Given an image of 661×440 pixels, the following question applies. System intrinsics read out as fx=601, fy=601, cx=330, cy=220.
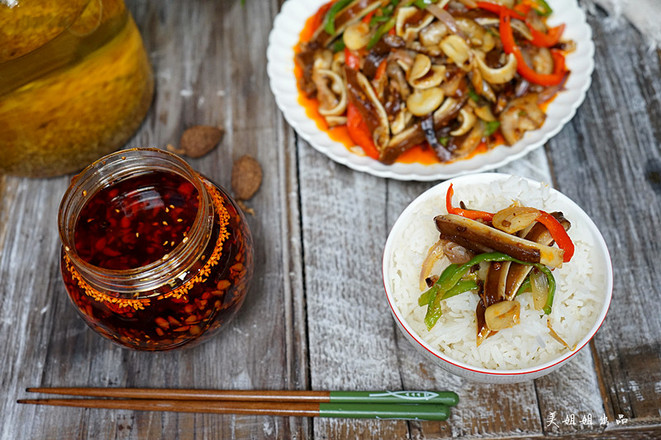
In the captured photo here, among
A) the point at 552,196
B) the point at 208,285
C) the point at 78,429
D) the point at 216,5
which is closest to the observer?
the point at 208,285

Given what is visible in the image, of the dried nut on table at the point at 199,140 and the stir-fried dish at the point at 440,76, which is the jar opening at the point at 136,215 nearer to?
the dried nut on table at the point at 199,140

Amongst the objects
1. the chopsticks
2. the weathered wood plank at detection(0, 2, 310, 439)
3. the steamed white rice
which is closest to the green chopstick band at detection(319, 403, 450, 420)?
the chopsticks

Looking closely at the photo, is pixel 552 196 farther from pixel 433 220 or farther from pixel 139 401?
pixel 139 401

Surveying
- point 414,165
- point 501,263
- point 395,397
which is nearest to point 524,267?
point 501,263

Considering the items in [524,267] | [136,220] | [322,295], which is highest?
[524,267]

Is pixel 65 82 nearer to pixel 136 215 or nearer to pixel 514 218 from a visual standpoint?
pixel 136 215

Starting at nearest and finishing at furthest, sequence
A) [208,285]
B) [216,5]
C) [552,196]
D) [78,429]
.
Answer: [208,285], [552,196], [78,429], [216,5]

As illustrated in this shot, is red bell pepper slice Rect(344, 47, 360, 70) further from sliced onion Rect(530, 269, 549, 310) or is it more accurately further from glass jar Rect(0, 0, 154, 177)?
sliced onion Rect(530, 269, 549, 310)

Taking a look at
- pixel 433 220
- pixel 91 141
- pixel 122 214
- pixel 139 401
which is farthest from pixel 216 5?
pixel 139 401
